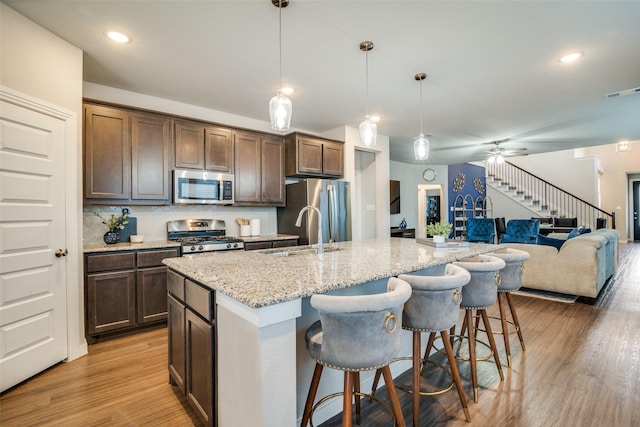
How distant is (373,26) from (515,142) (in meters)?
5.36

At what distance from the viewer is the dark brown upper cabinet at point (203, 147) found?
3611 mm

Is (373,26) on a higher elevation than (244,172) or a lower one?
higher

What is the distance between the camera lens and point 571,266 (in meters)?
3.97

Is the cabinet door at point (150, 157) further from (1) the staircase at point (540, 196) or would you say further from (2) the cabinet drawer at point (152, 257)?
(1) the staircase at point (540, 196)

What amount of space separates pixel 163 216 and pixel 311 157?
7.17ft

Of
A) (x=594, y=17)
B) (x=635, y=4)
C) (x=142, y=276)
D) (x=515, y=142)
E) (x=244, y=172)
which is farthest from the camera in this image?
(x=515, y=142)

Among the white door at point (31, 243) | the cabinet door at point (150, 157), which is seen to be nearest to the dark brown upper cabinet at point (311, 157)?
the cabinet door at point (150, 157)

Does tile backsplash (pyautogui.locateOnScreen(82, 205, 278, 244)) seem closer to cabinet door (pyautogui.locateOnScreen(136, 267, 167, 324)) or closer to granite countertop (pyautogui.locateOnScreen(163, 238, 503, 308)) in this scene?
cabinet door (pyautogui.locateOnScreen(136, 267, 167, 324))

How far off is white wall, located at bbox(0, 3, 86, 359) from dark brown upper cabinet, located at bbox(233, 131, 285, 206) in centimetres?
176

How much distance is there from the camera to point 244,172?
4.13 metres

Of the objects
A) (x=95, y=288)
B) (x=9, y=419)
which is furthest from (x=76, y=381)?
(x=95, y=288)

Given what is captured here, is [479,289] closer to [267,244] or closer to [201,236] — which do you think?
[267,244]

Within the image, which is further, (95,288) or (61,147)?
(95,288)

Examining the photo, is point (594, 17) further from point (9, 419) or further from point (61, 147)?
point (9, 419)
